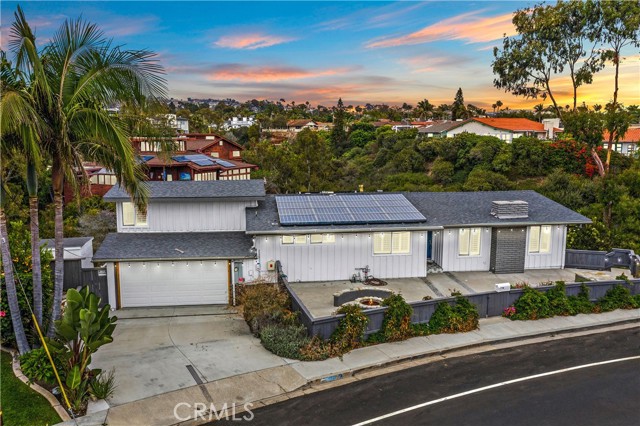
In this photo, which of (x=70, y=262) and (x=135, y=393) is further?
(x=70, y=262)

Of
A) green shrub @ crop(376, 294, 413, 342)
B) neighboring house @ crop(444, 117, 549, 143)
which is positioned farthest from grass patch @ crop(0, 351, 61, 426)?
neighboring house @ crop(444, 117, 549, 143)

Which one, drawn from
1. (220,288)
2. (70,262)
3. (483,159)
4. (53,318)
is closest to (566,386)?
(220,288)

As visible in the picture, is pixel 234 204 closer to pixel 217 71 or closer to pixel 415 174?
pixel 217 71

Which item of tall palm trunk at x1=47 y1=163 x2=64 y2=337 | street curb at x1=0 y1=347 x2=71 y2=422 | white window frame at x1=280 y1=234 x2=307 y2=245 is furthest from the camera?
white window frame at x1=280 y1=234 x2=307 y2=245

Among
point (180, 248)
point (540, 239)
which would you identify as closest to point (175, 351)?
point (180, 248)

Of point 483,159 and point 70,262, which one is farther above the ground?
point 483,159

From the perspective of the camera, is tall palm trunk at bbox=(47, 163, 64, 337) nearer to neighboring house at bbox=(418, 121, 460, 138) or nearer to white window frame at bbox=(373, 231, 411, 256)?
white window frame at bbox=(373, 231, 411, 256)

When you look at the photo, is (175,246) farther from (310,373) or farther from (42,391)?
(310,373)
